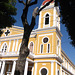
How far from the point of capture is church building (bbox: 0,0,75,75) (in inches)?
675

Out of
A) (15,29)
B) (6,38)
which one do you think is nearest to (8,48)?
(6,38)

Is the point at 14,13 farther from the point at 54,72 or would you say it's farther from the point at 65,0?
the point at 54,72

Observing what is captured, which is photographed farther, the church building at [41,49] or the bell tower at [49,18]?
the bell tower at [49,18]

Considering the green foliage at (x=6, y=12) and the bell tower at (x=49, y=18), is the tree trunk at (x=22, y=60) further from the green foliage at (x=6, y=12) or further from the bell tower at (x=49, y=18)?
the bell tower at (x=49, y=18)

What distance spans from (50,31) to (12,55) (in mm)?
7678

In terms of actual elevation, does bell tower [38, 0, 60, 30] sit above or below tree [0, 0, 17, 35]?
above

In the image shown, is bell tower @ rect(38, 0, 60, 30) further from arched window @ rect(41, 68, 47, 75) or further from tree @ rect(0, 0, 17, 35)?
tree @ rect(0, 0, 17, 35)

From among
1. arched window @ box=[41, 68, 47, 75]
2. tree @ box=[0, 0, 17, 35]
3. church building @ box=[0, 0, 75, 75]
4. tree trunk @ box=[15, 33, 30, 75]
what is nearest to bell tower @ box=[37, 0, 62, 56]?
church building @ box=[0, 0, 75, 75]

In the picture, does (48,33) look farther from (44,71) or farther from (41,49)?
(44,71)

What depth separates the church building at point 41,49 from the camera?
17134 mm

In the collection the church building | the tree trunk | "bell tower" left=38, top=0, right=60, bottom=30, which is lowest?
the tree trunk

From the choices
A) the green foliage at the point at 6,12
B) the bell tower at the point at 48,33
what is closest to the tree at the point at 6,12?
the green foliage at the point at 6,12

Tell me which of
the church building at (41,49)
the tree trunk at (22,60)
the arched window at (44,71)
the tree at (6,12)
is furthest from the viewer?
the arched window at (44,71)

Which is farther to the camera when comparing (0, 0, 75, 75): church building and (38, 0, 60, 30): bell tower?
(38, 0, 60, 30): bell tower
